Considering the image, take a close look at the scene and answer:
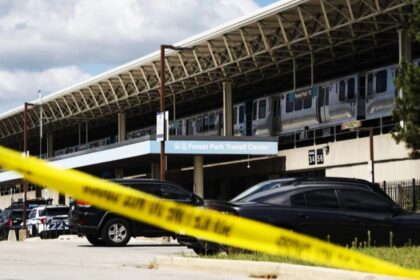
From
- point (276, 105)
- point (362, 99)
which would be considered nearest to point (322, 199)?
point (362, 99)

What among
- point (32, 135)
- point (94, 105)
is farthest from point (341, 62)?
point (32, 135)

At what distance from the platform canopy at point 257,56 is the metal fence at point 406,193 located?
7495 millimetres

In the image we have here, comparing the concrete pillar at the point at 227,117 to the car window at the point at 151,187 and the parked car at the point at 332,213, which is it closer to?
the car window at the point at 151,187

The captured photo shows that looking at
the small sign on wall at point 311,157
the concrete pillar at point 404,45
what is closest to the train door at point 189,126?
the small sign on wall at point 311,157

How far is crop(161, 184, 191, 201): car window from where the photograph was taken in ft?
67.7

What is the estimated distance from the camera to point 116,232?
807 inches

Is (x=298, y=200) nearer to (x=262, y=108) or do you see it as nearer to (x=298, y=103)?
(x=298, y=103)

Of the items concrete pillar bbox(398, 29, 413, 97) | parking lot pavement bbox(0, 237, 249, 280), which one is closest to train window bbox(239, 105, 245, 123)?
concrete pillar bbox(398, 29, 413, 97)

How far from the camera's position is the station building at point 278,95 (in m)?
Result: 38.6

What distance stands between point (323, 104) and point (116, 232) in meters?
23.1

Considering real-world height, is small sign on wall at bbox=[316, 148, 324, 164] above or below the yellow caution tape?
above

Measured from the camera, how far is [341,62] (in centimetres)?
5250

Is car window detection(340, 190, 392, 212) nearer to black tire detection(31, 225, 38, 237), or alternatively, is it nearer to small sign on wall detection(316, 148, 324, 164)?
black tire detection(31, 225, 38, 237)

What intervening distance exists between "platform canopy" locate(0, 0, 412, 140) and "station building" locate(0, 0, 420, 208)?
0.09 metres
